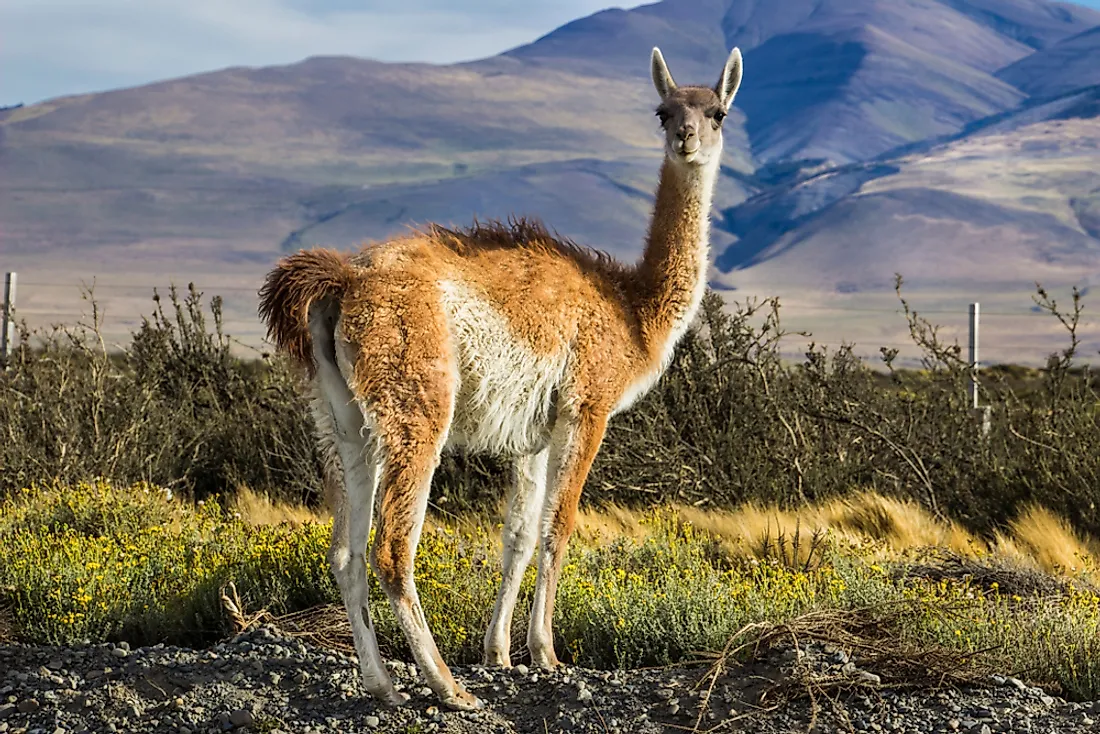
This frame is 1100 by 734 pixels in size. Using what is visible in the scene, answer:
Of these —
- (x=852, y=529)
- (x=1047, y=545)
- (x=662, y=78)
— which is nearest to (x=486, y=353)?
(x=662, y=78)

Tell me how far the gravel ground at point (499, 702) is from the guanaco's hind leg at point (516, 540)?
304 mm

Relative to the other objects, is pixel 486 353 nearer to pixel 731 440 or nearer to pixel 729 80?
pixel 729 80

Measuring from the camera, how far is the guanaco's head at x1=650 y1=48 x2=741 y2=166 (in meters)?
6.77

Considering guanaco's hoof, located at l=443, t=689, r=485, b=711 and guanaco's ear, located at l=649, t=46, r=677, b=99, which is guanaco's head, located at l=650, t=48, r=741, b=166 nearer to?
guanaco's ear, located at l=649, t=46, r=677, b=99

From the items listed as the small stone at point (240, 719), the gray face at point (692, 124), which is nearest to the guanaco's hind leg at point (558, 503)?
the small stone at point (240, 719)

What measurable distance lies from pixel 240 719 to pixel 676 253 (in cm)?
305

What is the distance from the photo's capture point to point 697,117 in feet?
22.5

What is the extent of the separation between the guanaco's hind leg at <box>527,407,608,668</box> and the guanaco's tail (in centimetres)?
116

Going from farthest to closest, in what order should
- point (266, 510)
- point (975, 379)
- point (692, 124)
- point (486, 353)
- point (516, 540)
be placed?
point (975, 379) < point (266, 510) < point (692, 124) < point (516, 540) < point (486, 353)

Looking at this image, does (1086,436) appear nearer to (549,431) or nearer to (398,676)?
(549,431)

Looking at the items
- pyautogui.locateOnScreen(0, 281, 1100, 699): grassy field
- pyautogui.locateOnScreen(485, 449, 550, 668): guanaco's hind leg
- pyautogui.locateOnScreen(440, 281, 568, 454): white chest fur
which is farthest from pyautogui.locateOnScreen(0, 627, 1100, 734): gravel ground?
pyautogui.locateOnScreen(440, 281, 568, 454): white chest fur

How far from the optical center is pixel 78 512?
28.0 ft

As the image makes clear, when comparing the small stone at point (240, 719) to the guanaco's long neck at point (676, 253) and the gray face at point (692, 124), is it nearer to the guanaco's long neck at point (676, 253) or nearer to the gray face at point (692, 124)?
the guanaco's long neck at point (676, 253)

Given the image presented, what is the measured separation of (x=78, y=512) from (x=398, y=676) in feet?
11.8
